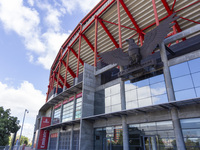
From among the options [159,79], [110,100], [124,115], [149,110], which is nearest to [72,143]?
[110,100]

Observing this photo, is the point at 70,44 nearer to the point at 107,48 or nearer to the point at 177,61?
the point at 107,48

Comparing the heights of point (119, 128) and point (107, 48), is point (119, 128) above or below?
below

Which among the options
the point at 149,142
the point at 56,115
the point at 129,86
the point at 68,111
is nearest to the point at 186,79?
the point at 129,86

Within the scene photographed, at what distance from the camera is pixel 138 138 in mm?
15359

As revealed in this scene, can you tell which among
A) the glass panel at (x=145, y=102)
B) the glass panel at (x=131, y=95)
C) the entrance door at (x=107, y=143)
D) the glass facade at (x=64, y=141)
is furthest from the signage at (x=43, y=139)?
the glass panel at (x=145, y=102)

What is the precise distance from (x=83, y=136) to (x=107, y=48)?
21.7m

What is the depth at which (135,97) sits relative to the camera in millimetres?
17141

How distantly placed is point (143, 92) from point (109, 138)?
7348 millimetres

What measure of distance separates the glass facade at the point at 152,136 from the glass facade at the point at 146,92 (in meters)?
2.20

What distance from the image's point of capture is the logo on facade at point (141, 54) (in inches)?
574

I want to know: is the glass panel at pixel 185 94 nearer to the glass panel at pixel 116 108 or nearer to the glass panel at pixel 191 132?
the glass panel at pixel 191 132

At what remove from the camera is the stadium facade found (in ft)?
43.2

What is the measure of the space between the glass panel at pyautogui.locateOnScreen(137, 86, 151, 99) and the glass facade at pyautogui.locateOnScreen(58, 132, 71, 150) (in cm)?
1487

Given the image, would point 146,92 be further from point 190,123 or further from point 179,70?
point 190,123
